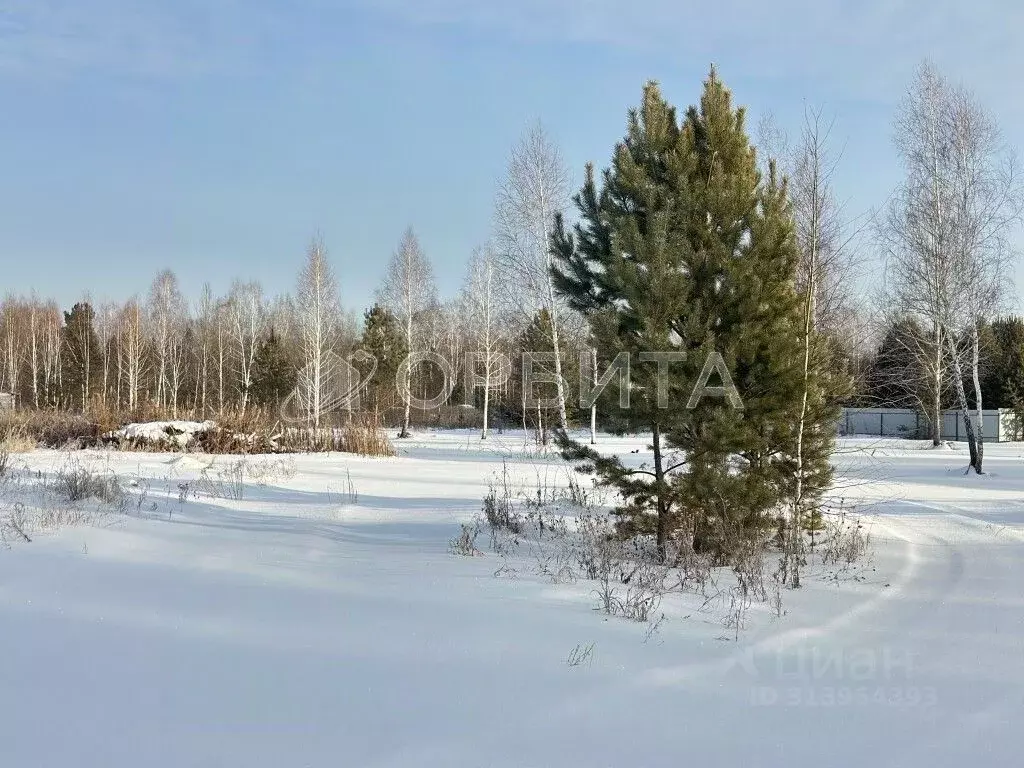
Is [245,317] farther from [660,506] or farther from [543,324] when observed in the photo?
[660,506]

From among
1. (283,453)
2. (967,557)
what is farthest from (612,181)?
(283,453)

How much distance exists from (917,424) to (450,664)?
112 feet

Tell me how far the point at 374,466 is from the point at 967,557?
10243 millimetres

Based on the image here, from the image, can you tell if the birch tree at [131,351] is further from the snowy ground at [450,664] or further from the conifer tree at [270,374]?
the snowy ground at [450,664]

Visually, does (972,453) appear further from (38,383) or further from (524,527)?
(38,383)

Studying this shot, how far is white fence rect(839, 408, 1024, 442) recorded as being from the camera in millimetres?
29562

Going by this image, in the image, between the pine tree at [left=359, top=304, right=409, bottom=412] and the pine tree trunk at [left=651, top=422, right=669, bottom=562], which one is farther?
the pine tree at [left=359, top=304, right=409, bottom=412]

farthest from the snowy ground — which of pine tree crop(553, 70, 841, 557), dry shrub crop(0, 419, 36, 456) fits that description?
dry shrub crop(0, 419, 36, 456)

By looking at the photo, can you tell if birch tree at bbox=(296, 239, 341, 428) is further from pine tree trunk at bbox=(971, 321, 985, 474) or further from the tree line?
pine tree trunk at bbox=(971, 321, 985, 474)

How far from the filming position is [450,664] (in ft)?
12.0

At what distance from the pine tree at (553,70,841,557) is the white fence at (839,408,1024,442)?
2115 cm

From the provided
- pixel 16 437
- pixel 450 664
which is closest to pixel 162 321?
pixel 16 437

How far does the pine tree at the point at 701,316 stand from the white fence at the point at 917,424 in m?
21.2

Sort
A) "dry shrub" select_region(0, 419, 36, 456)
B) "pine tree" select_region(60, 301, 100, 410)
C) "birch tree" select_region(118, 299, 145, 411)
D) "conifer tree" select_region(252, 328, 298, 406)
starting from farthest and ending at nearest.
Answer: "pine tree" select_region(60, 301, 100, 410)
"conifer tree" select_region(252, 328, 298, 406)
"birch tree" select_region(118, 299, 145, 411)
"dry shrub" select_region(0, 419, 36, 456)
